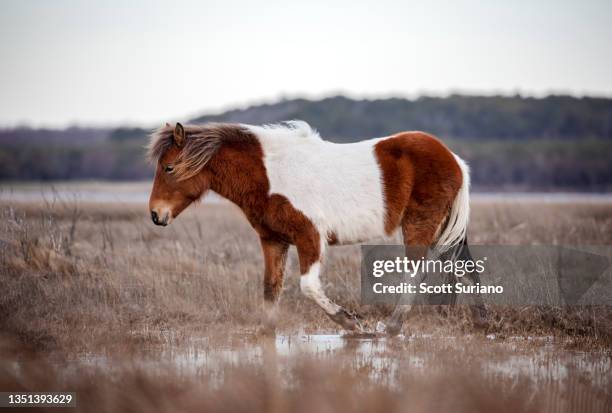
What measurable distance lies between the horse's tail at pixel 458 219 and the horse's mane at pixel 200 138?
5.49 ft

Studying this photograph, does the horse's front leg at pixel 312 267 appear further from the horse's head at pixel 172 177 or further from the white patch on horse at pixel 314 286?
the horse's head at pixel 172 177

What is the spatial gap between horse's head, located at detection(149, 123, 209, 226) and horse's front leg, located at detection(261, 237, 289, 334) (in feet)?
3.05

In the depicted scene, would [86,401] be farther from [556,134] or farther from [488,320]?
[556,134]

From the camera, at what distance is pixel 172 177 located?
713 centimetres

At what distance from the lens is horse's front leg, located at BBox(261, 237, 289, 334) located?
7.22 metres

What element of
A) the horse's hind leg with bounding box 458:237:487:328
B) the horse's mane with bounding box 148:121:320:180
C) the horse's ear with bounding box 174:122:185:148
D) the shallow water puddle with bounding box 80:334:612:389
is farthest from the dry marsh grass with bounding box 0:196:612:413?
the horse's ear with bounding box 174:122:185:148

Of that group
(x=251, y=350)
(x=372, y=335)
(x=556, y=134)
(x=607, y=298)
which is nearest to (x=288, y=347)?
(x=251, y=350)

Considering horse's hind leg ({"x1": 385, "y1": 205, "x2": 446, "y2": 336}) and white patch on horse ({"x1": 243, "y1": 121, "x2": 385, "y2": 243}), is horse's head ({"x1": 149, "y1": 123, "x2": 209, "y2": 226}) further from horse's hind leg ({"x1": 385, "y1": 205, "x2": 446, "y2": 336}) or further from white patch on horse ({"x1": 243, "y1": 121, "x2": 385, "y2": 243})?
horse's hind leg ({"x1": 385, "y1": 205, "x2": 446, "y2": 336})

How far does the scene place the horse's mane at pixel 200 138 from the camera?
23.2 ft

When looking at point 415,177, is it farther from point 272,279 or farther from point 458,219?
point 272,279

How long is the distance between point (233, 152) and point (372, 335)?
2.46 metres

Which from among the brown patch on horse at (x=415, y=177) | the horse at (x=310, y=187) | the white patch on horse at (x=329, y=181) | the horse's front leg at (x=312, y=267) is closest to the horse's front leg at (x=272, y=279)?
the horse at (x=310, y=187)

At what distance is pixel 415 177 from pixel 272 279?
6.13 ft

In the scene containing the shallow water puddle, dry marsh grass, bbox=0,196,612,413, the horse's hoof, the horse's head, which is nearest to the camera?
dry marsh grass, bbox=0,196,612,413
